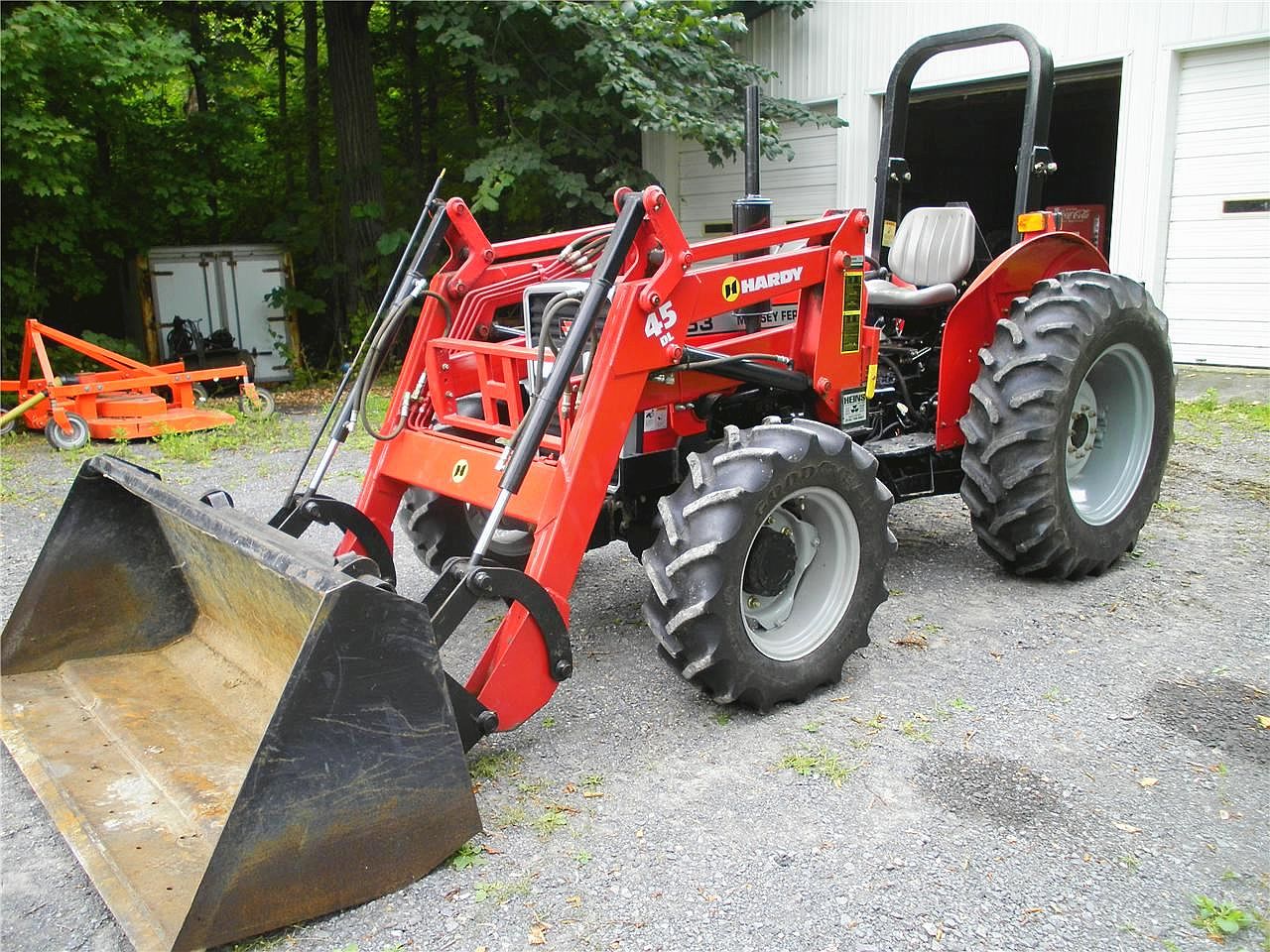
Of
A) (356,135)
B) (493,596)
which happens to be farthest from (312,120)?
(493,596)

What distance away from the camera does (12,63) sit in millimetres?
8914

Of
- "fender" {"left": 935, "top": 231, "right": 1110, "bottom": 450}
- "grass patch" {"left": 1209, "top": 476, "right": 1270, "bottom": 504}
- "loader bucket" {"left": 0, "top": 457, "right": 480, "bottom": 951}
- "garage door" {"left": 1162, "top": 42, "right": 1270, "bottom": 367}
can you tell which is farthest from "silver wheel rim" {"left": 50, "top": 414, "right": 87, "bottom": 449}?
"garage door" {"left": 1162, "top": 42, "right": 1270, "bottom": 367}

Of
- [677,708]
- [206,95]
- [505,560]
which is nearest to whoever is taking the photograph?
[677,708]

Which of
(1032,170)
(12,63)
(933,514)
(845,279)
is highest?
(12,63)

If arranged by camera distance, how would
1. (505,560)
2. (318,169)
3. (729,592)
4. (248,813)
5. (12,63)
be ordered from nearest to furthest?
(248,813), (729,592), (505,560), (12,63), (318,169)

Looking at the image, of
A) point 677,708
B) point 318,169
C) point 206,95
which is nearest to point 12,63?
point 206,95

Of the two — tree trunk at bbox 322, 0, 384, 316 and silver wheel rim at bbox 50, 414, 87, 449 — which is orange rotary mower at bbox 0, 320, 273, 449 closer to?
silver wheel rim at bbox 50, 414, 87, 449

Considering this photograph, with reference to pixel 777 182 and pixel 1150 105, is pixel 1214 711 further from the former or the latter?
pixel 777 182

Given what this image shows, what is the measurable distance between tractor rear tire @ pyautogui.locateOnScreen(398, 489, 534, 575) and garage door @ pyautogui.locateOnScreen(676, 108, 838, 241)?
341 inches

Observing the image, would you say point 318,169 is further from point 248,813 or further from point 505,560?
point 248,813

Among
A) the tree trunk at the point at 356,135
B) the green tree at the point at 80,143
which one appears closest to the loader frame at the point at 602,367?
the green tree at the point at 80,143

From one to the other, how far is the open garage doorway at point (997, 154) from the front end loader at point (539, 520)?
1066 centimetres

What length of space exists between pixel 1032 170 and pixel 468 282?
254cm

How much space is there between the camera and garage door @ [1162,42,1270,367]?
361 inches
